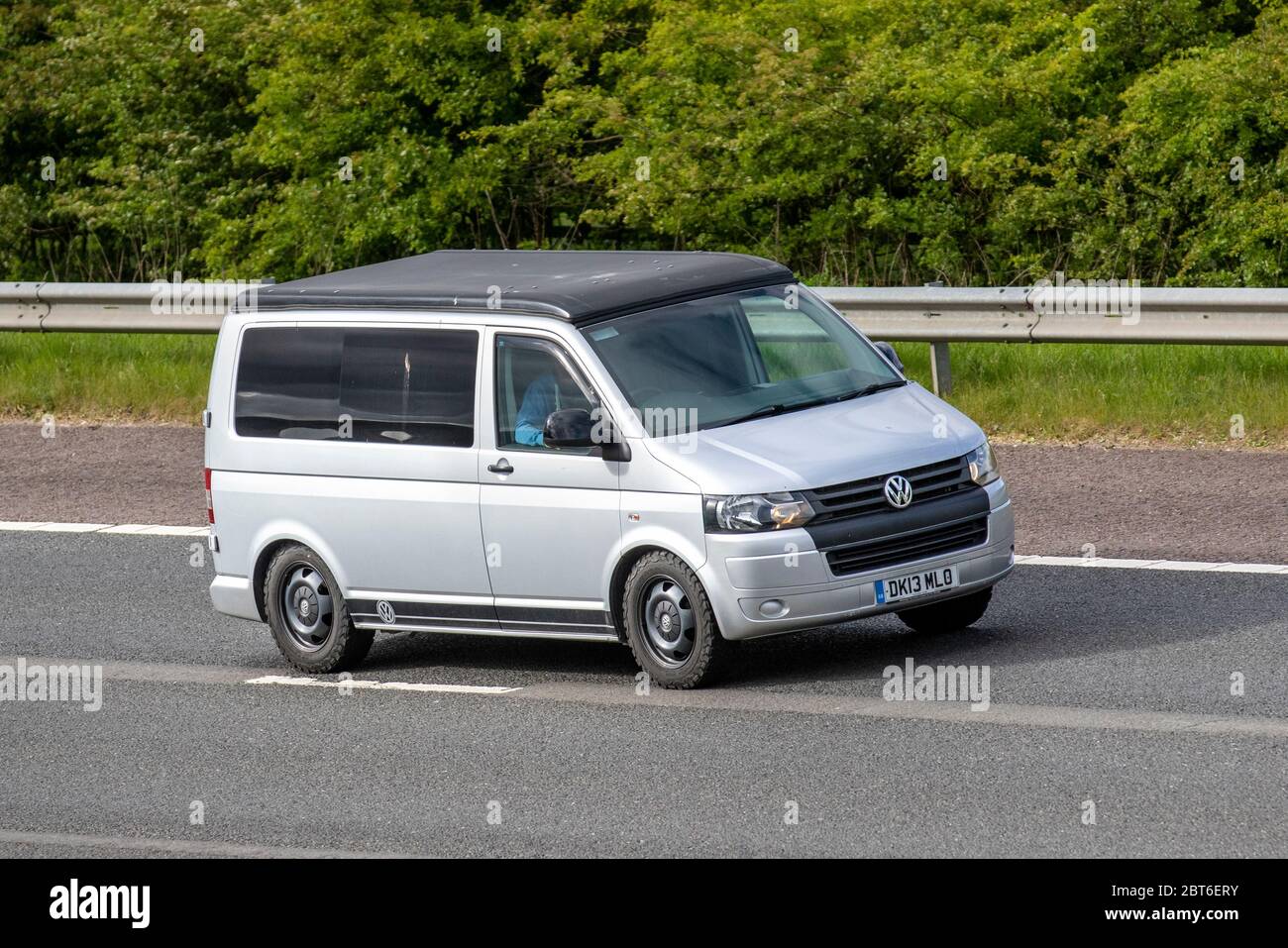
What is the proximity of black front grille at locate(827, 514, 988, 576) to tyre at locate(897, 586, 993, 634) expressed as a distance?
59cm

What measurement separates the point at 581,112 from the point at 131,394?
19.6 feet

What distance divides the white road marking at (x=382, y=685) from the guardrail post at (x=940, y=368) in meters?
6.13

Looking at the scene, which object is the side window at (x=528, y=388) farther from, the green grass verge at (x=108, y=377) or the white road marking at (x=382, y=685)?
the green grass verge at (x=108, y=377)

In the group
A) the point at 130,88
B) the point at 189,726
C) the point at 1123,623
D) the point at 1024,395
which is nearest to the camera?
the point at 189,726

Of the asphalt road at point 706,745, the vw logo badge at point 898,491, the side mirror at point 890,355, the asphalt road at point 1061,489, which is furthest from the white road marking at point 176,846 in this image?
the asphalt road at point 1061,489

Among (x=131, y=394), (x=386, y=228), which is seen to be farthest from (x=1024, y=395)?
(x=386, y=228)

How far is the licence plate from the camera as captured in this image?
8.40 m

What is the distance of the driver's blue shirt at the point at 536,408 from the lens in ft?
29.5

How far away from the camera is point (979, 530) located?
28.8 feet

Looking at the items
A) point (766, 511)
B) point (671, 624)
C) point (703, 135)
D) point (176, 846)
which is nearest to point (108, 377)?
point (703, 135)

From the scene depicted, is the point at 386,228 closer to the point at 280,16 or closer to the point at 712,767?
the point at 280,16

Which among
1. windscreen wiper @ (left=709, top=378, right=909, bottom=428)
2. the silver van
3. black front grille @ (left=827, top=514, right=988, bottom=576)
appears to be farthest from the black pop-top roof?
black front grille @ (left=827, top=514, right=988, bottom=576)

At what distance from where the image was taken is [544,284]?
368 inches

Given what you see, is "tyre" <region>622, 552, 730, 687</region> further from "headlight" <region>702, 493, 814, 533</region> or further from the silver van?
"headlight" <region>702, 493, 814, 533</region>
